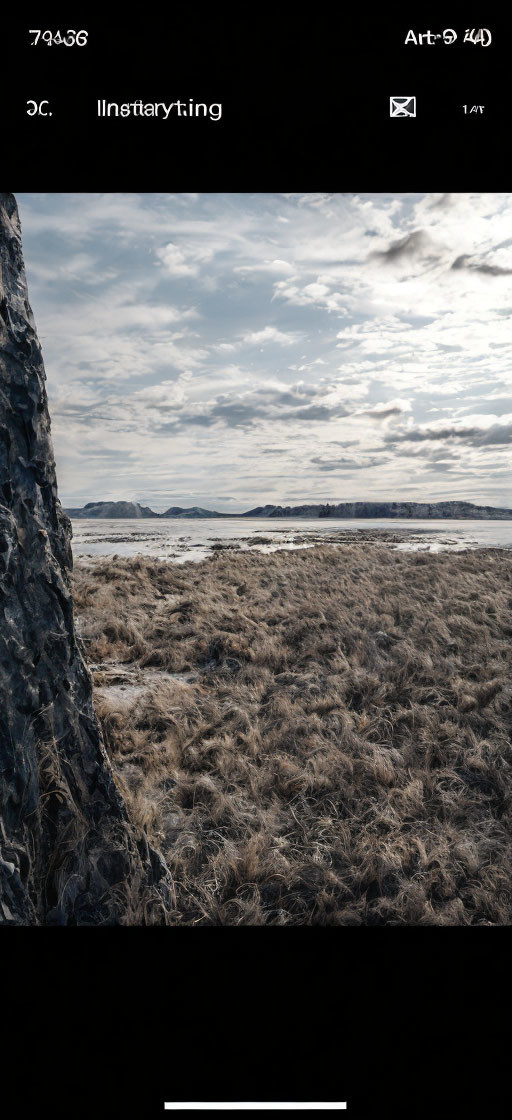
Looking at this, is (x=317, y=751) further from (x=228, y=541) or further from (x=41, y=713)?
(x=228, y=541)

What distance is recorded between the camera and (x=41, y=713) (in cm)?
218
